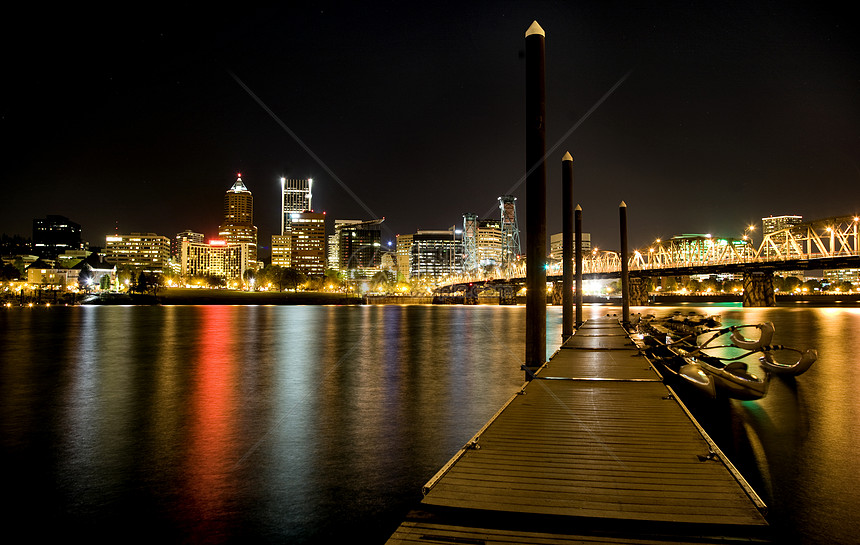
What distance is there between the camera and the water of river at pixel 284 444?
7.32 metres

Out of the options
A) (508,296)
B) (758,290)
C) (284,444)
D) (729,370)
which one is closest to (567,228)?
(729,370)

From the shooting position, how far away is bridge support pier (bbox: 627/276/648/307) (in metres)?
115

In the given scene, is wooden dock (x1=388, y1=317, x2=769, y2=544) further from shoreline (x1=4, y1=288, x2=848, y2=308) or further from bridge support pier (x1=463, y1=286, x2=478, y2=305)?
bridge support pier (x1=463, y1=286, x2=478, y2=305)

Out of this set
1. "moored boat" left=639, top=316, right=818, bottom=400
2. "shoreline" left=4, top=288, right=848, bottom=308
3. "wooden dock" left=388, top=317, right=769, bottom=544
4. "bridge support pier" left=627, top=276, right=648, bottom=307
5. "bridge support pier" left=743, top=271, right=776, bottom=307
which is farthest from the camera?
"shoreline" left=4, top=288, right=848, bottom=308

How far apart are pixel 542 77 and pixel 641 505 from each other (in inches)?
429

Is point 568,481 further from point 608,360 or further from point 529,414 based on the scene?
point 608,360

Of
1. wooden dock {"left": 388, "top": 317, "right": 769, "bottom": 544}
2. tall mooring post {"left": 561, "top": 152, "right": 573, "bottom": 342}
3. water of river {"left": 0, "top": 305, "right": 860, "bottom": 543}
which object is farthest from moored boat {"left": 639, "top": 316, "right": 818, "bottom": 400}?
tall mooring post {"left": 561, "top": 152, "right": 573, "bottom": 342}

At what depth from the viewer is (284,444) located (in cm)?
1104

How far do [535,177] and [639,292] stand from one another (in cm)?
11178

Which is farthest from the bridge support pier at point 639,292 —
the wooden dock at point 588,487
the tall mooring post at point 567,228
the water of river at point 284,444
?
the wooden dock at point 588,487

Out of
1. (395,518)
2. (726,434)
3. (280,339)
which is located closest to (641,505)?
(395,518)

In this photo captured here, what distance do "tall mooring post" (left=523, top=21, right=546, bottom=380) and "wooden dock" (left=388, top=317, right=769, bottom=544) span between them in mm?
4379

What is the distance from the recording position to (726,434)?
11344 mm

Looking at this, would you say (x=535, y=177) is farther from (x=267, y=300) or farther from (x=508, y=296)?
(x=267, y=300)
